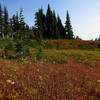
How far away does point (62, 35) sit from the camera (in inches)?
2208

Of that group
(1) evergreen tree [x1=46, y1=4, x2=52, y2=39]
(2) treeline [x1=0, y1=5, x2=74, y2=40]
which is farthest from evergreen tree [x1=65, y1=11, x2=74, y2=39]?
(1) evergreen tree [x1=46, y1=4, x2=52, y2=39]

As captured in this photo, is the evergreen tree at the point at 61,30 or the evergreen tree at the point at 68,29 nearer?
the evergreen tree at the point at 68,29

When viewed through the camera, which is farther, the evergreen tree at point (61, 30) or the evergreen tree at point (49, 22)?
the evergreen tree at point (61, 30)

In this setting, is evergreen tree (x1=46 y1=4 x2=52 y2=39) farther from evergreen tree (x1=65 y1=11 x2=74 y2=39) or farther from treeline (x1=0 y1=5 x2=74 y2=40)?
evergreen tree (x1=65 y1=11 x2=74 y2=39)

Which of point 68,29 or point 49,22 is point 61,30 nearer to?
point 68,29

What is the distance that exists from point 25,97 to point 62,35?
176 feet

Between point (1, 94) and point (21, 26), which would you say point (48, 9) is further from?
point (1, 94)

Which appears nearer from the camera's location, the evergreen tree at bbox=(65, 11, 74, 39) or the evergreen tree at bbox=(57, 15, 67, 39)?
the evergreen tree at bbox=(65, 11, 74, 39)

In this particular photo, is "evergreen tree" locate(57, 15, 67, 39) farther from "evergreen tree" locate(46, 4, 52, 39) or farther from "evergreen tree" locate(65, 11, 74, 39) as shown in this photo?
"evergreen tree" locate(46, 4, 52, 39)

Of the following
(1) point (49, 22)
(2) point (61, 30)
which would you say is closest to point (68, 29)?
(2) point (61, 30)

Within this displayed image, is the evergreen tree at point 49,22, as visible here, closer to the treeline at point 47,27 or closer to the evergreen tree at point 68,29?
the treeline at point 47,27

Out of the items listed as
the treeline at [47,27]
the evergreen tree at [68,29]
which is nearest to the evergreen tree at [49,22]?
the treeline at [47,27]

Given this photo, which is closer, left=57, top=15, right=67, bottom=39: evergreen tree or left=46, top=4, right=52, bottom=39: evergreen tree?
left=46, top=4, right=52, bottom=39: evergreen tree

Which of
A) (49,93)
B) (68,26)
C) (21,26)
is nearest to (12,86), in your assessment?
(49,93)
